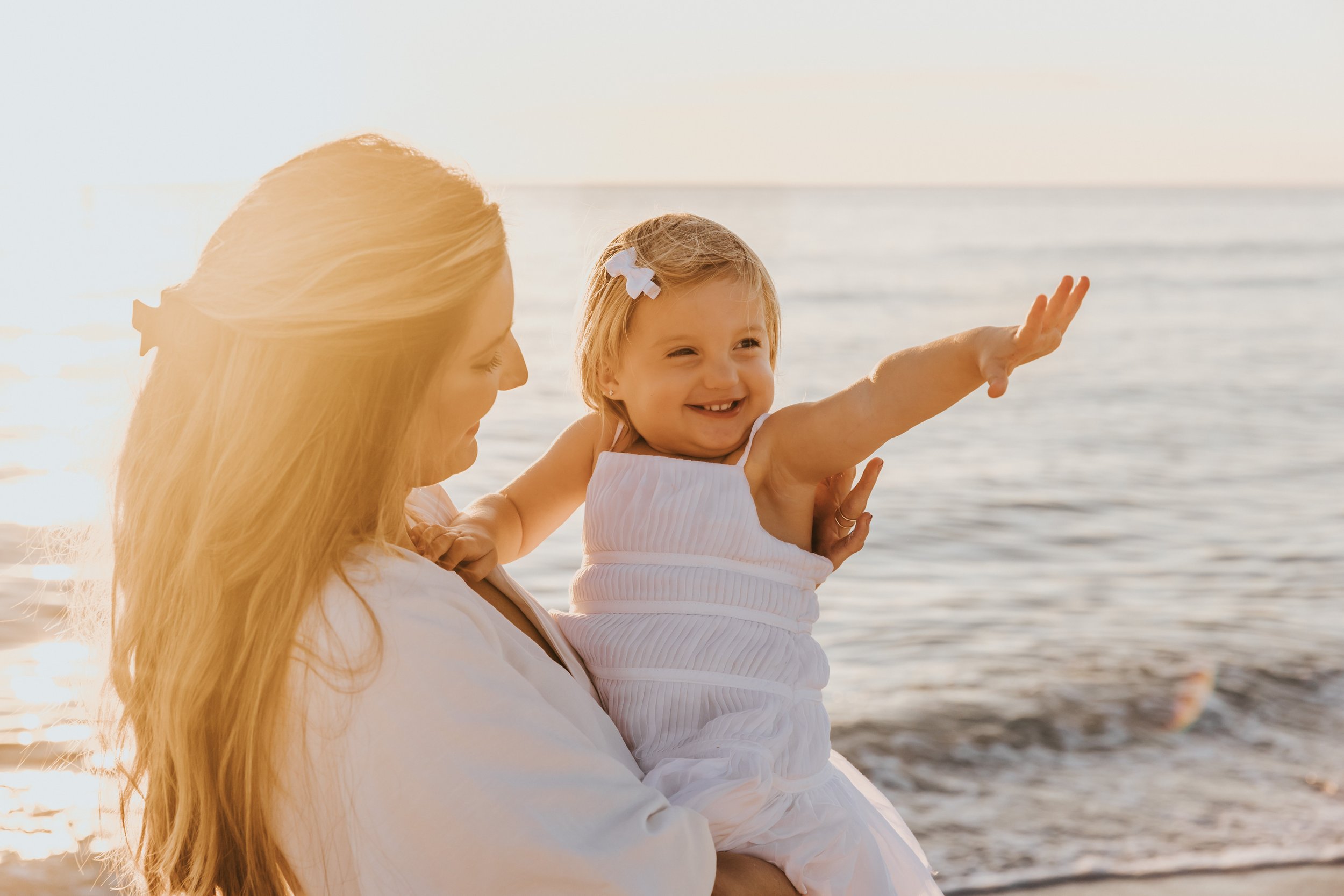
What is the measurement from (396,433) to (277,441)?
6.3 inches

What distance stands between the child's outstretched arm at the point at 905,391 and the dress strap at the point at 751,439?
0.09 feet

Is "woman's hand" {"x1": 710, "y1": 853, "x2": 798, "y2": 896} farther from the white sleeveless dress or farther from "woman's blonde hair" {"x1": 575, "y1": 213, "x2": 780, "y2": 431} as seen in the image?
"woman's blonde hair" {"x1": 575, "y1": 213, "x2": 780, "y2": 431}

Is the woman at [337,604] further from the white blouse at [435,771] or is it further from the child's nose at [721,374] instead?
the child's nose at [721,374]

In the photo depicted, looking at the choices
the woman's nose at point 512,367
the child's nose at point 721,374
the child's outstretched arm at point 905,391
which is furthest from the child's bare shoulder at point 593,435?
the woman's nose at point 512,367

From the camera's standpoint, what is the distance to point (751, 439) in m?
2.62

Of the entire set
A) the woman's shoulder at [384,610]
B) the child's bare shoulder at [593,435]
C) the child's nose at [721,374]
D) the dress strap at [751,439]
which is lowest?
the child's bare shoulder at [593,435]

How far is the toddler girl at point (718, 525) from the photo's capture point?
6.79ft

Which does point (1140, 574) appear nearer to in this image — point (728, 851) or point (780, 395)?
point (780, 395)

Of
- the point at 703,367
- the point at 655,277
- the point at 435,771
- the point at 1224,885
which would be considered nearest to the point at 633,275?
the point at 655,277

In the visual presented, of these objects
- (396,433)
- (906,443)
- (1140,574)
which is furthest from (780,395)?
(396,433)

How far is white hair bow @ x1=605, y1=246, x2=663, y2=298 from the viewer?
2.70 m

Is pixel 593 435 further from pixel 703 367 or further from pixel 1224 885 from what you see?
pixel 1224 885

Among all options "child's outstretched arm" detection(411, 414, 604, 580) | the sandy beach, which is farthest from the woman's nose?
the sandy beach

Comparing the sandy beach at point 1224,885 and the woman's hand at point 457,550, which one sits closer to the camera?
the woman's hand at point 457,550
